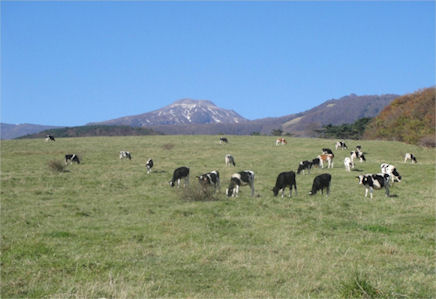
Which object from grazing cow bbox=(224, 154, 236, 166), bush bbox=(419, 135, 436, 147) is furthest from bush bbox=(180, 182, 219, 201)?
bush bbox=(419, 135, 436, 147)

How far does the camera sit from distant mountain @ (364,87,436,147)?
71.1m

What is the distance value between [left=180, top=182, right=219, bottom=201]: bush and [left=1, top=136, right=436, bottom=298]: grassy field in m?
0.55

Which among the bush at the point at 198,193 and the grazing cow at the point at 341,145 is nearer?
the bush at the point at 198,193

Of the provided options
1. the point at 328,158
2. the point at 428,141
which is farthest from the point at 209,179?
the point at 428,141

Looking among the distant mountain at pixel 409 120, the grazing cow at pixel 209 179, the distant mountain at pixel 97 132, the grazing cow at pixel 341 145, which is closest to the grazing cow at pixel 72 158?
the grazing cow at pixel 209 179

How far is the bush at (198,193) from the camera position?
2075cm

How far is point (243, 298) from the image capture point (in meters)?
7.38

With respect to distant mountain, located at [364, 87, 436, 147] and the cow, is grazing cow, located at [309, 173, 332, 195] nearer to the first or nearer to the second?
the cow

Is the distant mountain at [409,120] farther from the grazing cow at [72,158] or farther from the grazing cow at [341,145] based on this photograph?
the grazing cow at [72,158]

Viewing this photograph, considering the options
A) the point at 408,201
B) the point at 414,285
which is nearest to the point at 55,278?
the point at 414,285

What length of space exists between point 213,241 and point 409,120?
7212cm

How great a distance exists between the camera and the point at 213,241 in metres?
12.8

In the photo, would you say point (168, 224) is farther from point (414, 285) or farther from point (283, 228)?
point (414, 285)

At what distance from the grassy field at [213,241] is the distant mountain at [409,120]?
46.4 m
